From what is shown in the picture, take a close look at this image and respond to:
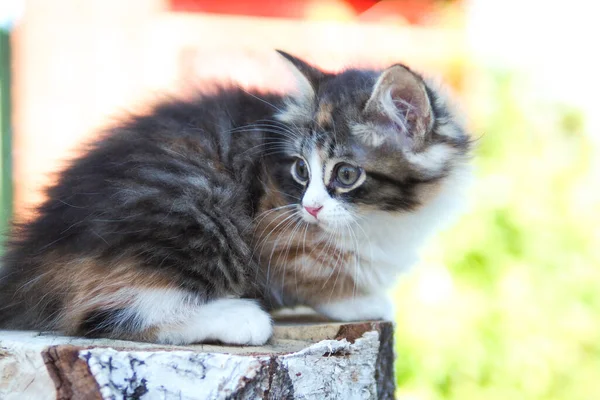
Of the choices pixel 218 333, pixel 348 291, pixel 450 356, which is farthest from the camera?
pixel 450 356

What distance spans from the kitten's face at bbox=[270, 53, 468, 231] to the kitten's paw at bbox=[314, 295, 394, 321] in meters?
0.35

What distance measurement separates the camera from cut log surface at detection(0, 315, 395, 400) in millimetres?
1560

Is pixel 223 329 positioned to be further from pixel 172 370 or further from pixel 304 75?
pixel 304 75

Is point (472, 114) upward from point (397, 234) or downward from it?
upward

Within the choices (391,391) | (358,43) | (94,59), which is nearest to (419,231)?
(391,391)

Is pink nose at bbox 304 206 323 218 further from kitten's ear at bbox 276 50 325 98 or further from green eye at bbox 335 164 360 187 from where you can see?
kitten's ear at bbox 276 50 325 98

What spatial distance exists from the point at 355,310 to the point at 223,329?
0.62 m

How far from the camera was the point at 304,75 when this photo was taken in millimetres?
2383

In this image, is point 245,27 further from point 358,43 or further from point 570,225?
point 570,225

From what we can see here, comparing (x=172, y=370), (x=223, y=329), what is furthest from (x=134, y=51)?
(x=172, y=370)

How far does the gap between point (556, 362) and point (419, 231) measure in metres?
2.15

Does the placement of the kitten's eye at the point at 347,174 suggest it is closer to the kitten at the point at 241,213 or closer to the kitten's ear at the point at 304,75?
the kitten at the point at 241,213

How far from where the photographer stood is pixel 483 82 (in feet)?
14.2

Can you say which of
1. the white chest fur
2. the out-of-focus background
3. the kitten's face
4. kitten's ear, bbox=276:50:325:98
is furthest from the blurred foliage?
kitten's ear, bbox=276:50:325:98
